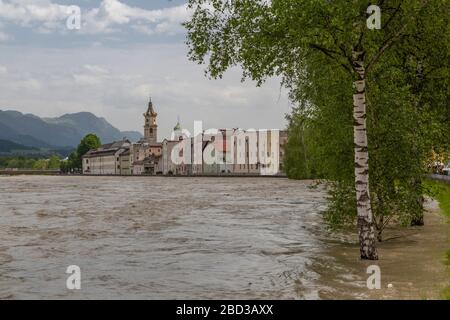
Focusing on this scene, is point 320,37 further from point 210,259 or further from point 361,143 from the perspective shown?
point 210,259

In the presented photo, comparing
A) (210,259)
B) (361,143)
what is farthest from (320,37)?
(210,259)

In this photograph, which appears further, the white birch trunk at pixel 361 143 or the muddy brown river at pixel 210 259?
the white birch trunk at pixel 361 143

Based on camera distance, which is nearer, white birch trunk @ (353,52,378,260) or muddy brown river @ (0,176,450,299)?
muddy brown river @ (0,176,450,299)

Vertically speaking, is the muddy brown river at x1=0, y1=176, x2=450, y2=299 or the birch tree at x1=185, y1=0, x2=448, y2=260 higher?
the birch tree at x1=185, y1=0, x2=448, y2=260

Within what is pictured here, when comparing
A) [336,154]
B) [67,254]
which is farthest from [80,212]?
[336,154]

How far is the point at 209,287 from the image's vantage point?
57.5 feet

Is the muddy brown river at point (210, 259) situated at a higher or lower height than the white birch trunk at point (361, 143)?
lower

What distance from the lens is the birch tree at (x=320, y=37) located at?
62.7 feet

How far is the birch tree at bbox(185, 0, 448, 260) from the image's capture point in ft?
62.7

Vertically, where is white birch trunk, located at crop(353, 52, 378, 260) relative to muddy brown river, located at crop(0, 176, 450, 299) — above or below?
above

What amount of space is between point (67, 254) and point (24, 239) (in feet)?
20.4

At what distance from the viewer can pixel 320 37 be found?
1891 centimetres

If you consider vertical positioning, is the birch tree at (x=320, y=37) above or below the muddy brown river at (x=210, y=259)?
above
